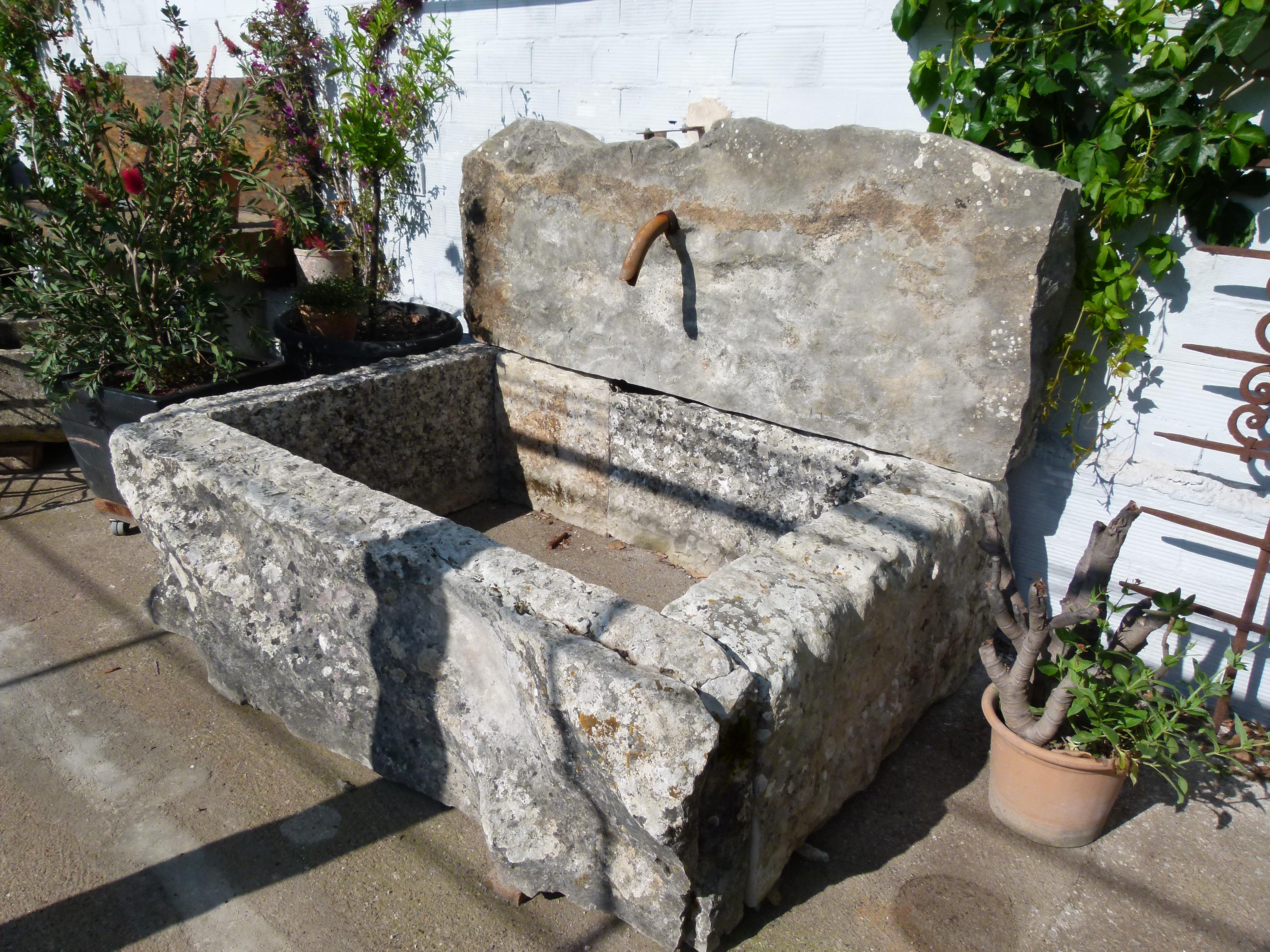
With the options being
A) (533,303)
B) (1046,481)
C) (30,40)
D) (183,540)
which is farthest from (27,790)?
(30,40)

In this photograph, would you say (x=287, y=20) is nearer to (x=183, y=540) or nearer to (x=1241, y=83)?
(x=183, y=540)

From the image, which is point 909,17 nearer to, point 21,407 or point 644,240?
point 644,240

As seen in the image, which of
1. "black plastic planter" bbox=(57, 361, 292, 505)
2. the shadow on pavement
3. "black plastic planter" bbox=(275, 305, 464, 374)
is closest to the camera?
the shadow on pavement

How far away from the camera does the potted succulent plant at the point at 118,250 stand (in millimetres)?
3611

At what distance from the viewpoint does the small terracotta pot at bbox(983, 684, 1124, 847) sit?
7.23 ft

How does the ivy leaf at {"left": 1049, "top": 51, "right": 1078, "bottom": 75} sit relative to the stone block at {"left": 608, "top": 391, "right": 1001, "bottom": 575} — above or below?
above

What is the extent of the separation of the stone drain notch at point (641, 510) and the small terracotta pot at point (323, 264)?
146 cm

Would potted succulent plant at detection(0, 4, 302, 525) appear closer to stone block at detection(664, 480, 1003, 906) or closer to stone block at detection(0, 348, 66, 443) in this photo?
stone block at detection(0, 348, 66, 443)

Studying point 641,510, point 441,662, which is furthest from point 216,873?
point 641,510

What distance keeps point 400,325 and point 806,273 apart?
247 cm

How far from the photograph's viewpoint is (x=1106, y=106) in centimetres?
251

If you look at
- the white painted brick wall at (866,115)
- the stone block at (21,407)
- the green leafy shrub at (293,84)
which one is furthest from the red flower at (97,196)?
the white painted brick wall at (866,115)

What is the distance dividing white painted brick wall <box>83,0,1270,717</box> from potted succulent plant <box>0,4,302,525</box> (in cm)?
127

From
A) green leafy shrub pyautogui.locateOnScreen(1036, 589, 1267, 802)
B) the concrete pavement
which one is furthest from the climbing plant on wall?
the concrete pavement
